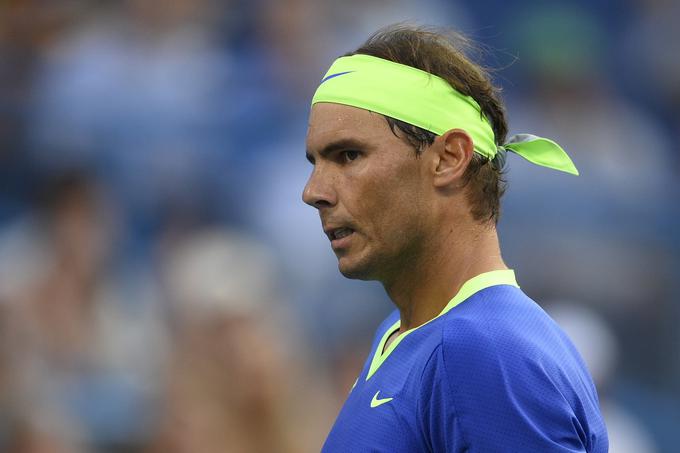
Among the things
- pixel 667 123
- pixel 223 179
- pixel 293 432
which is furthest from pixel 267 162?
pixel 667 123

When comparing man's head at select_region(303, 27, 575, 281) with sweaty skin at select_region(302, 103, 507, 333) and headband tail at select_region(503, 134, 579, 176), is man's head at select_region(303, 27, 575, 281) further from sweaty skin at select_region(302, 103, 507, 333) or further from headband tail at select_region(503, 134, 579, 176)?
headband tail at select_region(503, 134, 579, 176)

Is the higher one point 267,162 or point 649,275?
point 267,162

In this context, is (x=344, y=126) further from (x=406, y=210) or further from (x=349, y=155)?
(x=406, y=210)

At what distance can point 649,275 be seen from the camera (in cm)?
715

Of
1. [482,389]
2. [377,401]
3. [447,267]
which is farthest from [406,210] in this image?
[482,389]

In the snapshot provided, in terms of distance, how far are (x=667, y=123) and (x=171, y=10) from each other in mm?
3962

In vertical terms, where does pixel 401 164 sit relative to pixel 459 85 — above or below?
below

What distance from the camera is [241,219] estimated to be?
275 inches

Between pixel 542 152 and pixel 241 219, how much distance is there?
4.05m

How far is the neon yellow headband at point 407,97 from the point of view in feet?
9.31

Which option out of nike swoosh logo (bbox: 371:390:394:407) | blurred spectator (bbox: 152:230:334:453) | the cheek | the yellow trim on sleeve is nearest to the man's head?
the cheek

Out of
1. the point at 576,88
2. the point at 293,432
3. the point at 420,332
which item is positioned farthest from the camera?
the point at 576,88

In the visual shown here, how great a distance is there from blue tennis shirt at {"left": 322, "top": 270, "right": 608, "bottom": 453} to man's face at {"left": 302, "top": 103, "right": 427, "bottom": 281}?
8.4 inches

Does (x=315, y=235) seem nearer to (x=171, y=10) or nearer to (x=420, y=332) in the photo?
(x=171, y=10)
